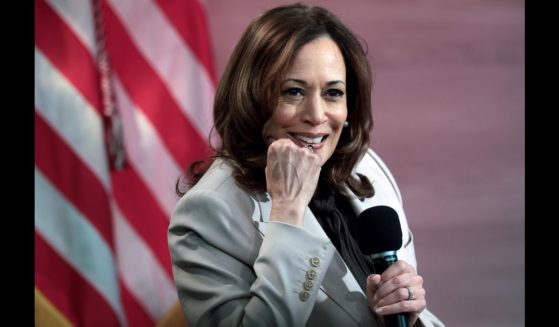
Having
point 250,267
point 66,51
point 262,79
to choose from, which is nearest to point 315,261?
point 250,267

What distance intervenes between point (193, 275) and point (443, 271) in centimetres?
136

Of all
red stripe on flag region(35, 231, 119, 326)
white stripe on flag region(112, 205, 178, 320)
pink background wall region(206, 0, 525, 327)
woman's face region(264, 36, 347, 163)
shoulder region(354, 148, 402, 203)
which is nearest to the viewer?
woman's face region(264, 36, 347, 163)

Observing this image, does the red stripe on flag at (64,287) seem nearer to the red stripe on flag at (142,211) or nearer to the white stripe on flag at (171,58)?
the red stripe on flag at (142,211)

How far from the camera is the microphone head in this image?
1.39 m

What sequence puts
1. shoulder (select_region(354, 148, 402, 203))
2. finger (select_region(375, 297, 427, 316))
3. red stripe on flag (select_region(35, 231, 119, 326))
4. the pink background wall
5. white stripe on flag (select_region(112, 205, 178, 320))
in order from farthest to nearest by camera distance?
1. the pink background wall
2. white stripe on flag (select_region(112, 205, 178, 320))
3. red stripe on flag (select_region(35, 231, 119, 326))
4. shoulder (select_region(354, 148, 402, 203))
5. finger (select_region(375, 297, 427, 316))

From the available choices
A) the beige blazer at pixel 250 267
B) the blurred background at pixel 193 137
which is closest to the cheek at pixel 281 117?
the beige blazer at pixel 250 267

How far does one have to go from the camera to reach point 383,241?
139cm

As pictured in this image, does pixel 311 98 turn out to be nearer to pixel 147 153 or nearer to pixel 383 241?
pixel 383 241

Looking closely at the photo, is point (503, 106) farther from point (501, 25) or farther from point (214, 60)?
point (214, 60)

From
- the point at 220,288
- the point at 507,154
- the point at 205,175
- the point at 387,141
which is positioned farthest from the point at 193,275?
the point at 507,154

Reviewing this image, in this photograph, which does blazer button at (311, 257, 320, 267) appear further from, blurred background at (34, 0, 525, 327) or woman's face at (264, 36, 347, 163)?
blurred background at (34, 0, 525, 327)

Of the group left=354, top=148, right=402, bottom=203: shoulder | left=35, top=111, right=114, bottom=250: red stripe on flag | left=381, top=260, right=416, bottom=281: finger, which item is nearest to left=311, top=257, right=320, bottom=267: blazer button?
left=381, top=260, right=416, bottom=281: finger

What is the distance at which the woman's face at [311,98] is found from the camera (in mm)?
1551

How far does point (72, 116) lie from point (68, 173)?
6.4 inches
